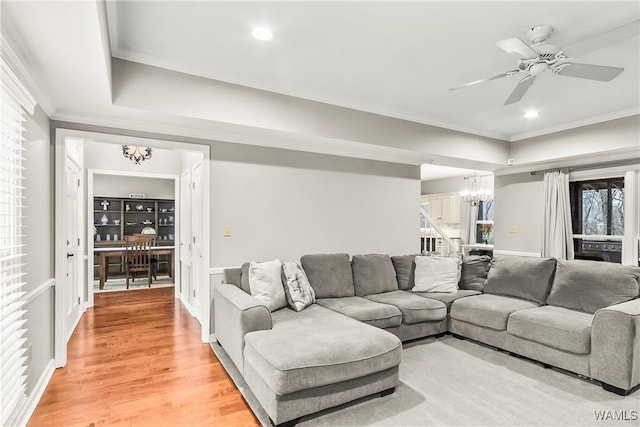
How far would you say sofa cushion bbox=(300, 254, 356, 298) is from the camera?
3.77m

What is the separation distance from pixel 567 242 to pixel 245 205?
14.3ft

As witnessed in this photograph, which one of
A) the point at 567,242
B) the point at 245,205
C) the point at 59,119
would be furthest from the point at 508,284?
the point at 59,119

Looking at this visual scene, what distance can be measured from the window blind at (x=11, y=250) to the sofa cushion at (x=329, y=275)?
7.80 feet

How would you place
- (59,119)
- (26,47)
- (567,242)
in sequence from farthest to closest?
(567,242), (59,119), (26,47)

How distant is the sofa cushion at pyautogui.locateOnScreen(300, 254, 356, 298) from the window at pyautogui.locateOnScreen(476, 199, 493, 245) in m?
5.13

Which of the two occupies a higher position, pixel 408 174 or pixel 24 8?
pixel 24 8

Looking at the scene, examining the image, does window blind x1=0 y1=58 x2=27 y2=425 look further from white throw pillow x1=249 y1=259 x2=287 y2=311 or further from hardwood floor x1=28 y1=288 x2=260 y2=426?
white throw pillow x1=249 y1=259 x2=287 y2=311

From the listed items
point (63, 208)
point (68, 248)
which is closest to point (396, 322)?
point (63, 208)

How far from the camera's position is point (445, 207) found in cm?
864

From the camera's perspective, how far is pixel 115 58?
2697 millimetres

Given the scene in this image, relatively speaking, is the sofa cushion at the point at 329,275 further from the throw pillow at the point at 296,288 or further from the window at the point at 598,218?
the window at the point at 598,218

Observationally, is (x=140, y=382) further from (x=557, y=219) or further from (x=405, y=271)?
(x=557, y=219)

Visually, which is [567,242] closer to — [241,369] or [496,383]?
[496,383]

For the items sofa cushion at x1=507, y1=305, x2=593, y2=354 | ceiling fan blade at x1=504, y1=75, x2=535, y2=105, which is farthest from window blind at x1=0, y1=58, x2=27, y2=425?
sofa cushion at x1=507, y1=305, x2=593, y2=354
